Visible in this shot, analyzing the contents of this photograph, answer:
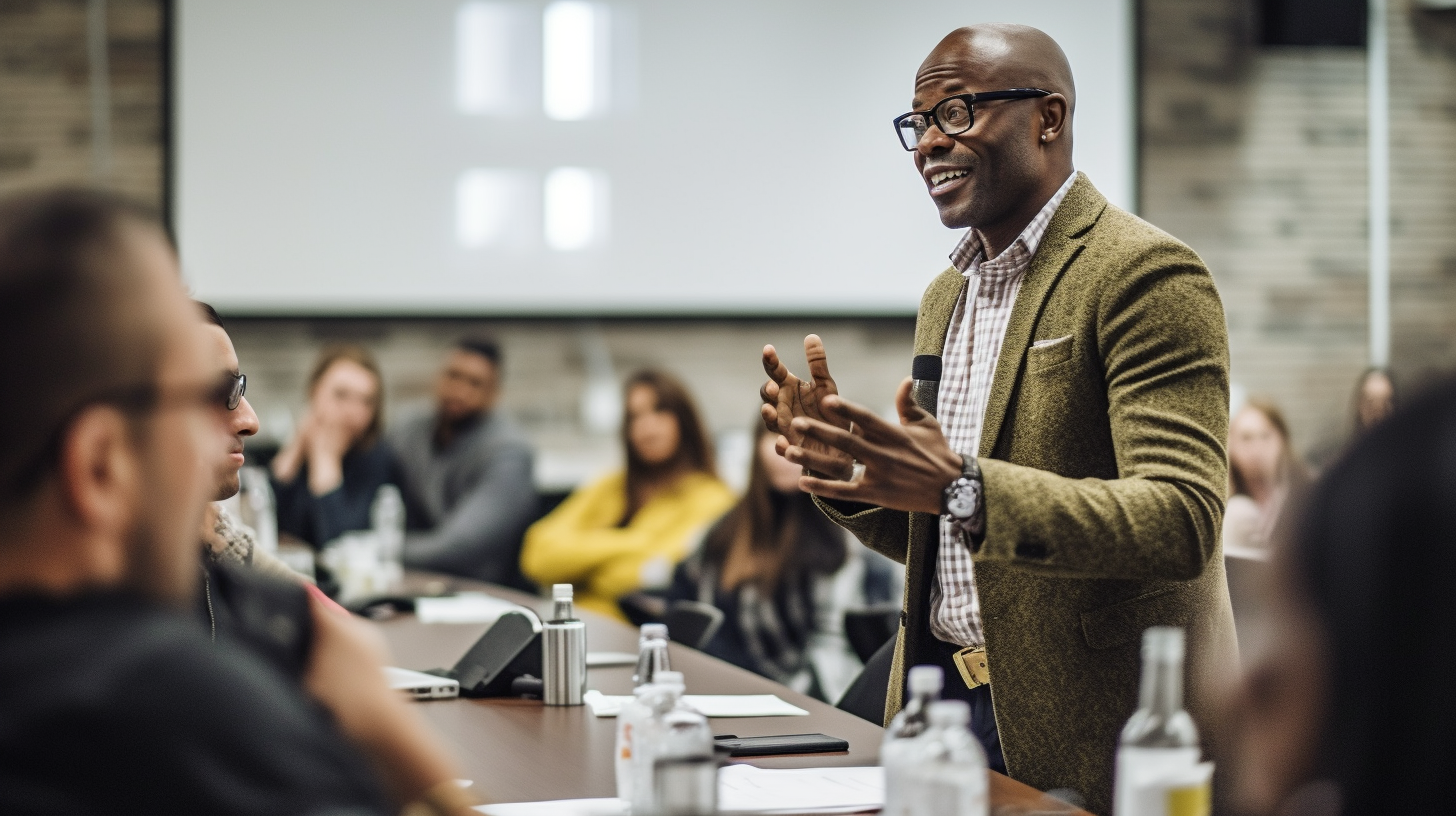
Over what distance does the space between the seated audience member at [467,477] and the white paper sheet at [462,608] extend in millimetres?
1218

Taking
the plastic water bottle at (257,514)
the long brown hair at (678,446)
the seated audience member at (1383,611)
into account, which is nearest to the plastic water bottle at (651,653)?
the seated audience member at (1383,611)

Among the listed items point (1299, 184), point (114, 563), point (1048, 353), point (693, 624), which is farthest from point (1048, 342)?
point (1299, 184)

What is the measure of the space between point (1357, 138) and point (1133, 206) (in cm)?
121

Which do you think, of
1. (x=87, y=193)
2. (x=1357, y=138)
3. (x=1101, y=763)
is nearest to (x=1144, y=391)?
(x=1101, y=763)

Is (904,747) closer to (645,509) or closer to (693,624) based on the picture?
(693,624)

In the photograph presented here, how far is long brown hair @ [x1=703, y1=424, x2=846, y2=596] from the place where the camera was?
3.82 metres

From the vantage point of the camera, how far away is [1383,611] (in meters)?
0.73

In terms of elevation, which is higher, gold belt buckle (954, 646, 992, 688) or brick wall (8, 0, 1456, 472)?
brick wall (8, 0, 1456, 472)

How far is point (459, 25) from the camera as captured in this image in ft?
19.3

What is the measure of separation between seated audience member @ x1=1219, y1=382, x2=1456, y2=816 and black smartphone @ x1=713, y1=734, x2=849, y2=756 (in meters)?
1.03

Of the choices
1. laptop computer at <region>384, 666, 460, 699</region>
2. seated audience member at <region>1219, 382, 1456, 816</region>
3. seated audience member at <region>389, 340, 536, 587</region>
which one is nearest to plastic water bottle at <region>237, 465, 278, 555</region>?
seated audience member at <region>389, 340, 536, 587</region>

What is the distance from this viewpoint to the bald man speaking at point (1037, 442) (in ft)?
5.17

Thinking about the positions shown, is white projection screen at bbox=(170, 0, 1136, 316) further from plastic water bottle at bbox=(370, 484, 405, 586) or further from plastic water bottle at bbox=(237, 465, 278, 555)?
plastic water bottle at bbox=(237, 465, 278, 555)

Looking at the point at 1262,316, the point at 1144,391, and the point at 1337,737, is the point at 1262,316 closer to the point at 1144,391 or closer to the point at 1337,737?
the point at 1144,391
